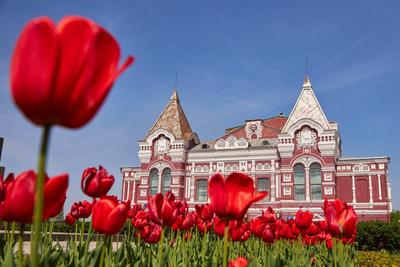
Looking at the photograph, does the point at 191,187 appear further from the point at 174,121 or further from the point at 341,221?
the point at 341,221

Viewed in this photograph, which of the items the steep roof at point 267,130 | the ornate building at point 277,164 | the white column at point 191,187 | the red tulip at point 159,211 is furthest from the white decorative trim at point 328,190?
the red tulip at point 159,211

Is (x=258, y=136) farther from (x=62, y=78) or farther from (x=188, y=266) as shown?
(x=62, y=78)

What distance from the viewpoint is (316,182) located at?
26.2 m

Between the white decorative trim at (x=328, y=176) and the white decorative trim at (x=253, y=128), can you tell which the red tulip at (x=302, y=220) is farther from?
the white decorative trim at (x=253, y=128)

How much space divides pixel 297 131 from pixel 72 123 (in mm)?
27767

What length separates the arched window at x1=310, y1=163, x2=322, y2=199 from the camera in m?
26.2

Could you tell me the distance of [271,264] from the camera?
3.02m

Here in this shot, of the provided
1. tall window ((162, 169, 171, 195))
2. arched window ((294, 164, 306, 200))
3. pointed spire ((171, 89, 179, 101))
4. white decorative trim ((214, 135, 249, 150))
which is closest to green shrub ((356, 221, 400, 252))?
arched window ((294, 164, 306, 200))

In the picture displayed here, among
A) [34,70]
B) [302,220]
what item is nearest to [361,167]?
[302,220]

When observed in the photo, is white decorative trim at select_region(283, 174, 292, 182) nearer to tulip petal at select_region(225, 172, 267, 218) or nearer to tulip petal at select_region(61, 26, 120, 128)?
tulip petal at select_region(225, 172, 267, 218)

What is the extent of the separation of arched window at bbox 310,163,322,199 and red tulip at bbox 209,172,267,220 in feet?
86.0

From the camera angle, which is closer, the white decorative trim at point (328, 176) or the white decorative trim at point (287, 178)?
the white decorative trim at point (328, 176)

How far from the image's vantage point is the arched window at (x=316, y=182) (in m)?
A: 26.2

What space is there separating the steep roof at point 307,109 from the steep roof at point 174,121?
908 centimetres
